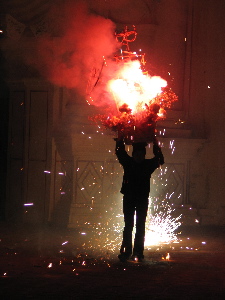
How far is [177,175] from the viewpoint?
10758mm

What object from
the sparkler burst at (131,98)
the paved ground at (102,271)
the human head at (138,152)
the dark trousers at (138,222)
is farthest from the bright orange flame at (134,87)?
the paved ground at (102,271)

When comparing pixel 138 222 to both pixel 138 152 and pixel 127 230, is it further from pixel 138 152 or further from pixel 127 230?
pixel 138 152

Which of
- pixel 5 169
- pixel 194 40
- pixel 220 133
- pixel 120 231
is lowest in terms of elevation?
pixel 120 231

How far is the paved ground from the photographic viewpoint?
18.9 ft

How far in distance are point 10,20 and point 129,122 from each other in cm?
384

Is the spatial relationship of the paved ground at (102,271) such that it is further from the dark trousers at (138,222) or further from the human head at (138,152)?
the human head at (138,152)

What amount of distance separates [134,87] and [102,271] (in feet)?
9.71

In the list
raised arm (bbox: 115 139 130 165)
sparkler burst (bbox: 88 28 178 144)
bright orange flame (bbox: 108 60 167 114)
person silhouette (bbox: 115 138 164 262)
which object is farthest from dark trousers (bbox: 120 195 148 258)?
bright orange flame (bbox: 108 60 167 114)

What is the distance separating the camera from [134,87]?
8422 millimetres

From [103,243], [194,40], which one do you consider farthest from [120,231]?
[194,40]

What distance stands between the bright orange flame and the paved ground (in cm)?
213

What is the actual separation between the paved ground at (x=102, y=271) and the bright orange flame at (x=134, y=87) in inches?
84.0

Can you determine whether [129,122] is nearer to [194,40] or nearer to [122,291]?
[122,291]

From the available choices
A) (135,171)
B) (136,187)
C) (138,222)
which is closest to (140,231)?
(138,222)
